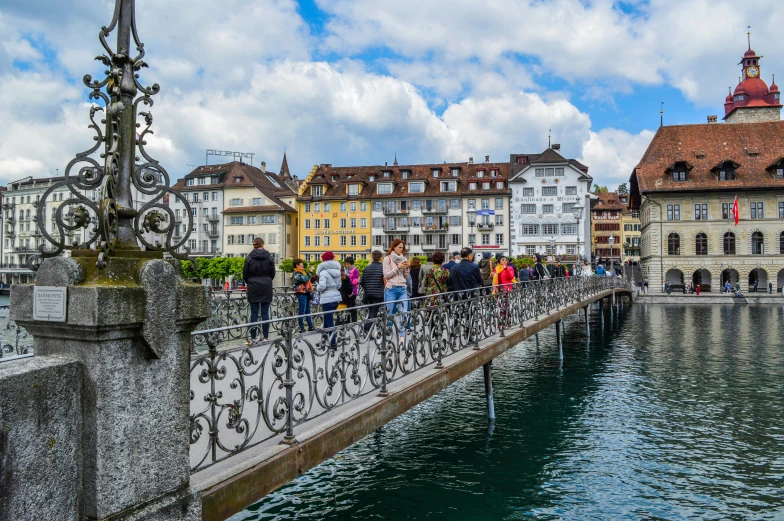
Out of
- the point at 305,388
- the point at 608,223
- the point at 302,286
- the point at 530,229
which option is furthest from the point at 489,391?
the point at 608,223

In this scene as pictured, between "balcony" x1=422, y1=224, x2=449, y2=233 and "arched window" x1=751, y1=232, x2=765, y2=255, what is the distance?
2983cm

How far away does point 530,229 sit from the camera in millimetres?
68938

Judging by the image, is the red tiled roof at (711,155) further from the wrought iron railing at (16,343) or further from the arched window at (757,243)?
the wrought iron railing at (16,343)

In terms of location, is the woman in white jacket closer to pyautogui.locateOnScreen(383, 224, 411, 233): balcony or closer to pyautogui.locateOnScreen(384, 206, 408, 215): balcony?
pyautogui.locateOnScreen(383, 224, 411, 233): balcony

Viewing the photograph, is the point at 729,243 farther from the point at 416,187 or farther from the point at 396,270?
the point at 396,270

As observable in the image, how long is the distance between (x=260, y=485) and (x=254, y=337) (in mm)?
6218

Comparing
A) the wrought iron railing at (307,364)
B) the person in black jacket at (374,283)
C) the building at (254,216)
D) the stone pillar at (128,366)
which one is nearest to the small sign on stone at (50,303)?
the stone pillar at (128,366)

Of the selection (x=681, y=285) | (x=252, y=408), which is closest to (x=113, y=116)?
(x=252, y=408)

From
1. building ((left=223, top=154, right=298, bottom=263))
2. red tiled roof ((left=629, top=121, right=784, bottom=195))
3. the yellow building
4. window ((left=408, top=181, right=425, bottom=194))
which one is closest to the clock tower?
red tiled roof ((left=629, top=121, right=784, bottom=195))

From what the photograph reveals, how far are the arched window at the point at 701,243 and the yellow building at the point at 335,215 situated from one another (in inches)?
1356

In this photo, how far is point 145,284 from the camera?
3559mm

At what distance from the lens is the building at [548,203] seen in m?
67.6

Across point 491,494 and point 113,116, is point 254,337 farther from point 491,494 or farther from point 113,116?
point 113,116

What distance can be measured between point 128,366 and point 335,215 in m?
71.3
